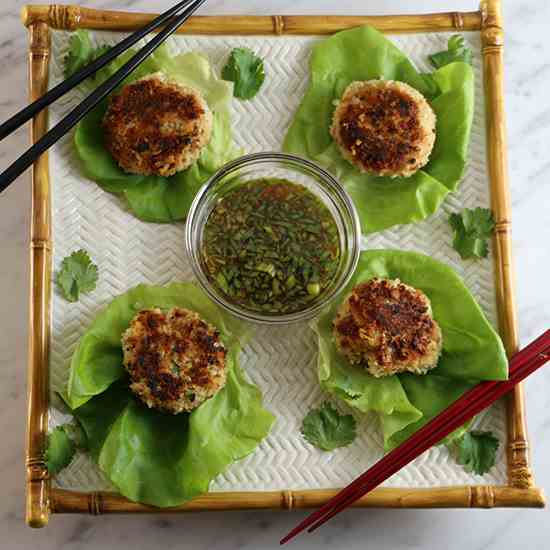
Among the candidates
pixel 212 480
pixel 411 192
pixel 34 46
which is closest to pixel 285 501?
pixel 212 480

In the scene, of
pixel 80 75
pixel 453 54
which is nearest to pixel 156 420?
pixel 80 75

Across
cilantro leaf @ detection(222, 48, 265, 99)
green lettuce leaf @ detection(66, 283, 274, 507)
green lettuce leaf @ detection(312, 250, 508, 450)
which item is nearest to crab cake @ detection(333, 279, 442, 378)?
green lettuce leaf @ detection(312, 250, 508, 450)

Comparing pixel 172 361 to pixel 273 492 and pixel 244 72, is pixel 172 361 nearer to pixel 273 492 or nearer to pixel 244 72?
pixel 273 492

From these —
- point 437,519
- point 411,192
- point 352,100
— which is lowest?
point 437,519

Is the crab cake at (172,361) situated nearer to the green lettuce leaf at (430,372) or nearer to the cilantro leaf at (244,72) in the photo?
the green lettuce leaf at (430,372)

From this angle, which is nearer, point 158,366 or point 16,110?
point 158,366

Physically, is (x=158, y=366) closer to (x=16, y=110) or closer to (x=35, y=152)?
(x=35, y=152)
